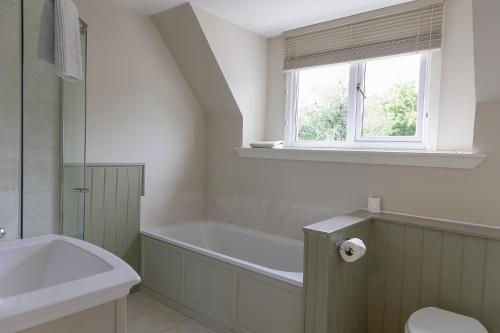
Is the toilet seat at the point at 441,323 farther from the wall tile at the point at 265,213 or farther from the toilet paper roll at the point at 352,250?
the wall tile at the point at 265,213

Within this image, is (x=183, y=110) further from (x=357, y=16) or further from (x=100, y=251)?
(x=100, y=251)

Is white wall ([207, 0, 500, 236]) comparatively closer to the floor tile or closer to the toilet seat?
the toilet seat

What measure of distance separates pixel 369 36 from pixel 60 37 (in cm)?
216

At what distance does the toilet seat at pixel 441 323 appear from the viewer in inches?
65.3

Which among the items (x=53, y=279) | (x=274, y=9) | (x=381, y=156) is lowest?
(x=53, y=279)

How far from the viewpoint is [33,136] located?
1.89m

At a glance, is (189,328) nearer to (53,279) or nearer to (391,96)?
(53,279)

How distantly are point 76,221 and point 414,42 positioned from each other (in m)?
2.55

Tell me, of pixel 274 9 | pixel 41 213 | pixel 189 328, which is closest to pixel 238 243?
pixel 189 328

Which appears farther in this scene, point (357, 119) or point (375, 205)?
point (357, 119)

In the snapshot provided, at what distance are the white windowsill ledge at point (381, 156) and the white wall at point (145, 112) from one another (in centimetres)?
63

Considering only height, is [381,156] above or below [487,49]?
below

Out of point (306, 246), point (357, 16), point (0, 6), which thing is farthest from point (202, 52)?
point (306, 246)

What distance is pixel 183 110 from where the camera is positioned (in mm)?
3277
